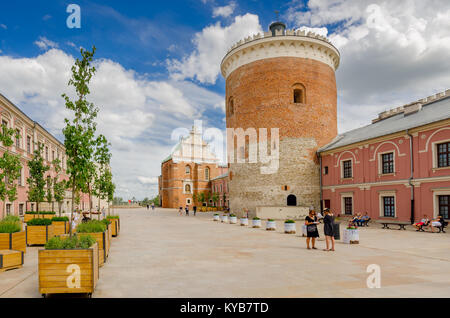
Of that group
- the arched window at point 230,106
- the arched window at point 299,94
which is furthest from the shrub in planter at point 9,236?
the arched window at point 230,106

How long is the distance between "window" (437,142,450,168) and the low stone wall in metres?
12.3

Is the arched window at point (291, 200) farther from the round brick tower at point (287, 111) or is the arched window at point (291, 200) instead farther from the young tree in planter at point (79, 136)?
the young tree in planter at point (79, 136)

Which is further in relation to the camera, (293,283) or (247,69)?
(247,69)

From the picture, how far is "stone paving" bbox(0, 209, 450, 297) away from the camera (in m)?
6.60

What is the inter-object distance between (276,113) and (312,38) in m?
8.49

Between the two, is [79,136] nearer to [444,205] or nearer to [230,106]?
[444,205]

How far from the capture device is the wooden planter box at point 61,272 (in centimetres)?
605

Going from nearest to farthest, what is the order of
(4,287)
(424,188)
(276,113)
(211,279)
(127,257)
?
(4,287)
(211,279)
(127,257)
(424,188)
(276,113)

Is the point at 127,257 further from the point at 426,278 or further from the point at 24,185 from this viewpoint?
the point at 24,185

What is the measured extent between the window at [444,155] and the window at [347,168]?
8064 mm

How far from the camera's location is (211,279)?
7.57 m

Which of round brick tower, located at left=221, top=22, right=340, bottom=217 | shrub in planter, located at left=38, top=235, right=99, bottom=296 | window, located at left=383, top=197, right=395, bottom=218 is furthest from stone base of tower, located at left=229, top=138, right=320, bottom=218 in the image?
shrub in planter, located at left=38, top=235, right=99, bottom=296

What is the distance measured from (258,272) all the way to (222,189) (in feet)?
174
